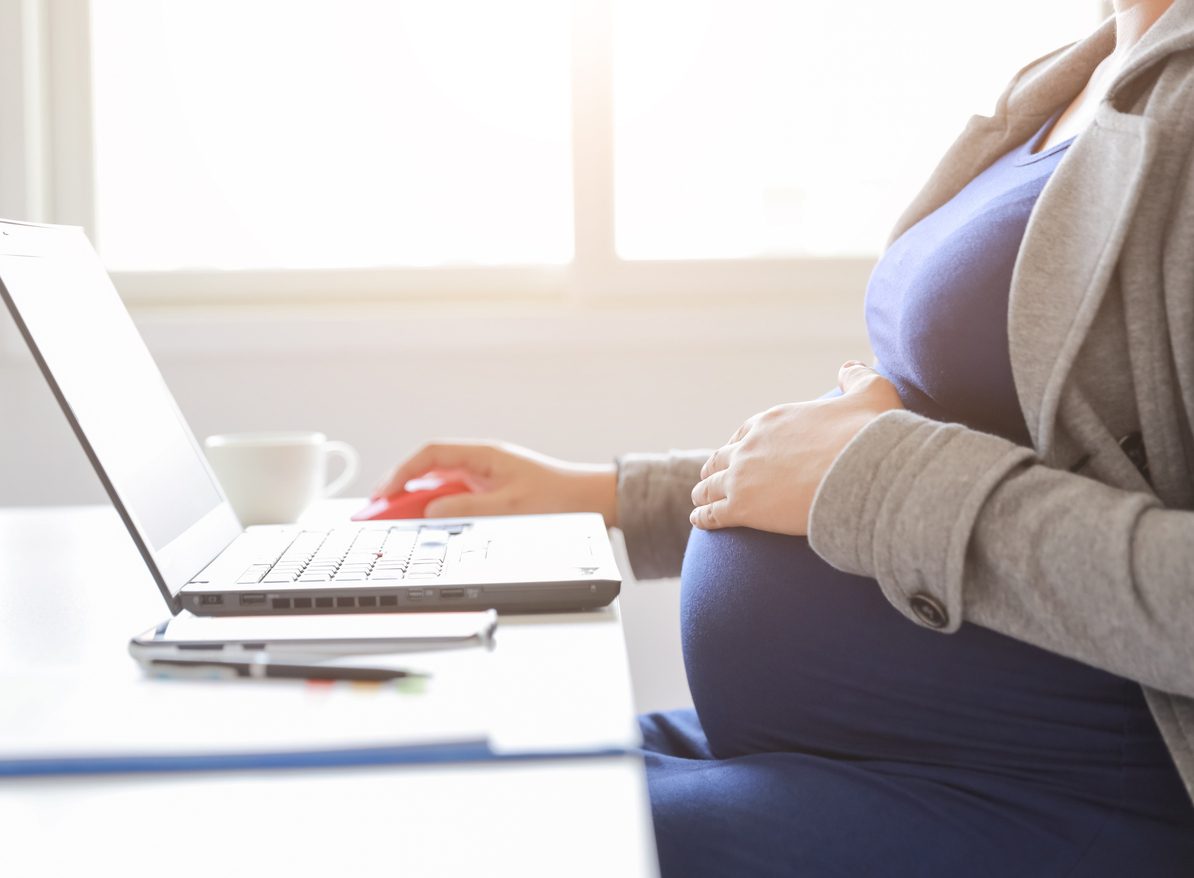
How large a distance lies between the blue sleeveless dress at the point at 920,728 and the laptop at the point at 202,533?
4.6 inches

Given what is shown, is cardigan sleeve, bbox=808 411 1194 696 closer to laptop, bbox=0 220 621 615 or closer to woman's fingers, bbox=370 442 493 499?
laptop, bbox=0 220 621 615

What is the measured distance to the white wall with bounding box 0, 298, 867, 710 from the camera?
1.57 metres

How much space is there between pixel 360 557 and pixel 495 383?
879mm

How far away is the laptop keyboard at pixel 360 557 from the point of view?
67 cm

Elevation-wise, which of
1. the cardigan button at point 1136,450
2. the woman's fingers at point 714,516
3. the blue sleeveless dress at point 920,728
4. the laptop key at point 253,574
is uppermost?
the cardigan button at point 1136,450

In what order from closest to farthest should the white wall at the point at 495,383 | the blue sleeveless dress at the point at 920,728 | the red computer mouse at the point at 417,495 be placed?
the blue sleeveless dress at the point at 920,728 < the red computer mouse at the point at 417,495 < the white wall at the point at 495,383

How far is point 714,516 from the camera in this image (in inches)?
29.4

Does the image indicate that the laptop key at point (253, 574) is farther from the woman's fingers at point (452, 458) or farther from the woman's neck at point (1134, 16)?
the woman's neck at point (1134, 16)

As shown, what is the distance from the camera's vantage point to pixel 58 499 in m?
1.58

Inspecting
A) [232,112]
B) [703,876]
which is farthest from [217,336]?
[703,876]

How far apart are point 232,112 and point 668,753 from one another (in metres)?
1.26

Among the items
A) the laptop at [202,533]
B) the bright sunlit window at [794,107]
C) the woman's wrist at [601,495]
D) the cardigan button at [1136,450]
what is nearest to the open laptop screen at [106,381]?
the laptop at [202,533]

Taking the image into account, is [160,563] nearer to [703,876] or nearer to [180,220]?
[703,876]

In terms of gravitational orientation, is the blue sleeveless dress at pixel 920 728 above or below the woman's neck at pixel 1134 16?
below
